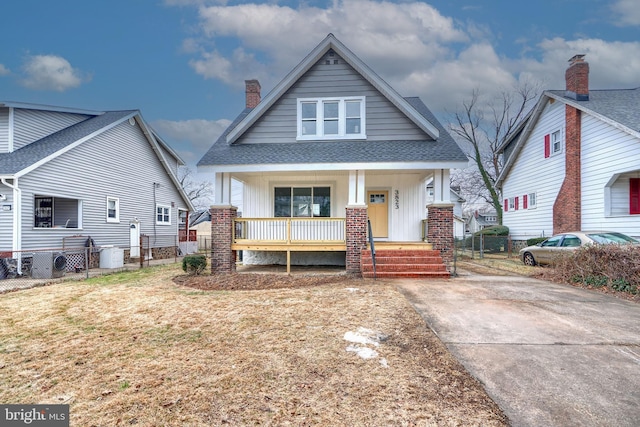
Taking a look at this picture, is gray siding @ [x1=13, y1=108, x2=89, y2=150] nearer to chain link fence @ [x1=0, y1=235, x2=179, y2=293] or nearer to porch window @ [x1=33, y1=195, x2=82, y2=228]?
porch window @ [x1=33, y1=195, x2=82, y2=228]

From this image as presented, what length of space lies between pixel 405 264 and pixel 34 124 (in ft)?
52.0

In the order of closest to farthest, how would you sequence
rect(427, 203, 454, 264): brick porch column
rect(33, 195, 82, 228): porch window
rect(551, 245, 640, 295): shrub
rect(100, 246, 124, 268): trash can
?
rect(551, 245, 640, 295): shrub → rect(427, 203, 454, 264): brick porch column → rect(100, 246, 124, 268): trash can → rect(33, 195, 82, 228): porch window

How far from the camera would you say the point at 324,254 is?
1276 cm

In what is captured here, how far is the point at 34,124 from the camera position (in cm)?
1350

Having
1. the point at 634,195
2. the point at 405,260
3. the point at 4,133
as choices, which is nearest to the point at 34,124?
the point at 4,133

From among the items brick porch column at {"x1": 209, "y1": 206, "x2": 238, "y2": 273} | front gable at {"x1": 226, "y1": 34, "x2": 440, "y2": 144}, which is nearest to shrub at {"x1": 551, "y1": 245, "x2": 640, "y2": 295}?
front gable at {"x1": 226, "y1": 34, "x2": 440, "y2": 144}

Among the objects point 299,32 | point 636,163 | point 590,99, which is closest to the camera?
point 636,163

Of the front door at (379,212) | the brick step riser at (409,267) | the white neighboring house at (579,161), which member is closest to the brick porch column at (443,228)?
the brick step riser at (409,267)

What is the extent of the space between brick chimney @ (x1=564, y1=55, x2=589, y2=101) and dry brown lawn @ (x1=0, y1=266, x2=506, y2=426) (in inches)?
665

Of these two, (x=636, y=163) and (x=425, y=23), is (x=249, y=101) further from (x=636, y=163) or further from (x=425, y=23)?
(x=636, y=163)

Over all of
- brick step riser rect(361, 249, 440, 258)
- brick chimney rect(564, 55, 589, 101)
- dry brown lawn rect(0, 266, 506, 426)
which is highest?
brick chimney rect(564, 55, 589, 101)

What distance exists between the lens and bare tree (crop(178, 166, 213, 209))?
178 feet

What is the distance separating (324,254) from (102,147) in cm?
1131

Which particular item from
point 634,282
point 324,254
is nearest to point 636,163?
point 634,282
